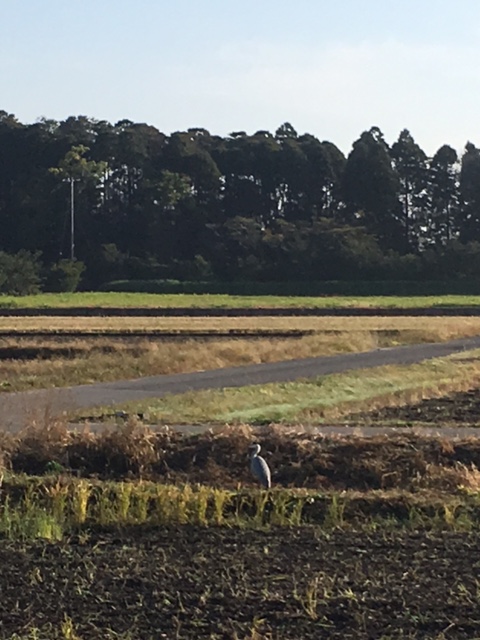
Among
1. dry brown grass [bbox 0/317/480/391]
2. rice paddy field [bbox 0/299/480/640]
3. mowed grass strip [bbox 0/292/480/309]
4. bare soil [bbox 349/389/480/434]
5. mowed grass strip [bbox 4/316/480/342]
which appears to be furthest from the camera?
mowed grass strip [bbox 0/292/480/309]

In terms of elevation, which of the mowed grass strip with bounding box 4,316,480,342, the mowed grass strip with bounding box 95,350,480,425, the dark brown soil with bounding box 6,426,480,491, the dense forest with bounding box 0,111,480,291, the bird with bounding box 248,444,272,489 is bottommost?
the mowed grass strip with bounding box 4,316,480,342

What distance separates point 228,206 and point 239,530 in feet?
356

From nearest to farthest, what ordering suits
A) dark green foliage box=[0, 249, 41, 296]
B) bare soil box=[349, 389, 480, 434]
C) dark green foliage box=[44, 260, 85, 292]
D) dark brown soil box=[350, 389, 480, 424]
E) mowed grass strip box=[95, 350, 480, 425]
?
bare soil box=[349, 389, 480, 434] < dark brown soil box=[350, 389, 480, 424] < mowed grass strip box=[95, 350, 480, 425] < dark green foliage box=[0, 249, 41, 296] < dark green foliage box=[44, 260, 85, 292]

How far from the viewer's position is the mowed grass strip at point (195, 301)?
79812 millimetres

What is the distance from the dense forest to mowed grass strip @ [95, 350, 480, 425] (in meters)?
70.4

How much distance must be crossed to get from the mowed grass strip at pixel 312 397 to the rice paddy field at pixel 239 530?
169 mm

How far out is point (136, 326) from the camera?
52.8 metres

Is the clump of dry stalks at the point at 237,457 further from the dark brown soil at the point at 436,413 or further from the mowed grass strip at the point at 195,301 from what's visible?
the mowed grass strip at the point at 195,301

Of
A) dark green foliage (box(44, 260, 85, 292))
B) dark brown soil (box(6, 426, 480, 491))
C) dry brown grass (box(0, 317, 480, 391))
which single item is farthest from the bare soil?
dark green foliage (box(44, 260, 85, 292))

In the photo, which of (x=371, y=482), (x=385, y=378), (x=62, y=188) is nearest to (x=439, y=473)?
(x=371, y=482)

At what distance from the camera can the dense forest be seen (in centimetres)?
10481

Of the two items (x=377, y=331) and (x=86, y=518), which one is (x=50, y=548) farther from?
(x=377, y=331)

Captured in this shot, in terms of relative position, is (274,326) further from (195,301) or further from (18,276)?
(18,276)

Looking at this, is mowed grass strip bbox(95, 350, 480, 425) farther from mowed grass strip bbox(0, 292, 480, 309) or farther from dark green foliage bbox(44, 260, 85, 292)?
dark green foliage bbox(44, 260, 85, 292)
